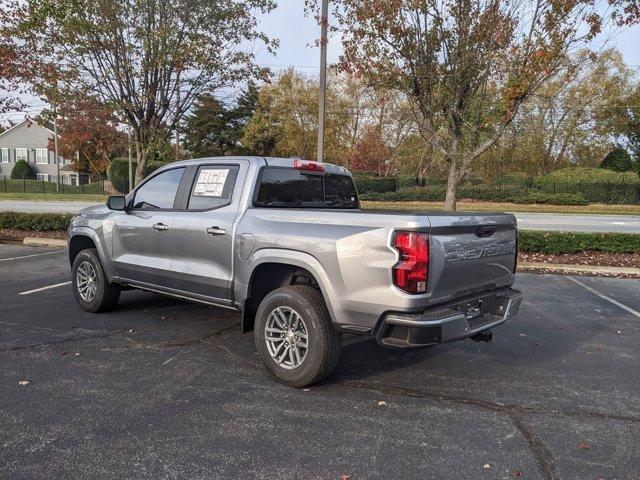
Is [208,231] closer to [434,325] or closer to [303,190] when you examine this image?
[303,190]

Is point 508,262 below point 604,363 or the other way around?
the other way around

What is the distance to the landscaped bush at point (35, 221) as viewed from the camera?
13.5 m

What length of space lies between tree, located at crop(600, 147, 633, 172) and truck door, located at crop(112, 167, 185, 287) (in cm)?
3975

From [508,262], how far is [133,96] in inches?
374

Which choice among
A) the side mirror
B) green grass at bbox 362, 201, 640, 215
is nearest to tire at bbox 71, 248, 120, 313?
the side mirror

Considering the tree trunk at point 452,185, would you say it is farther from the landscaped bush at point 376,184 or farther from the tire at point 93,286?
the landscaped bush at point 376,184

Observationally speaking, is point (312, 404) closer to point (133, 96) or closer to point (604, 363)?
point (604, 363)

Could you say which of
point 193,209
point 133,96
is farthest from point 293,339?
point 133,96

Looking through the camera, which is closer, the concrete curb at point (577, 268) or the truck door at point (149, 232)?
the truck door at point (149, 232)

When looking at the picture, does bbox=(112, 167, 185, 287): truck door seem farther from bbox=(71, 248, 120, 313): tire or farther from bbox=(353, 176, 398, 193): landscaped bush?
bbox=(353, 176, 398, 193): landscaped bush

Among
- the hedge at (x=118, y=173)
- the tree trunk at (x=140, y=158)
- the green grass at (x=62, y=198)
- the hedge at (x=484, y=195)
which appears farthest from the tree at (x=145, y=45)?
the hedge at (x=118, y=173)

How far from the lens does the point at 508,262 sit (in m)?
4.27

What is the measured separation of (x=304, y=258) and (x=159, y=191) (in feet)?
7.28

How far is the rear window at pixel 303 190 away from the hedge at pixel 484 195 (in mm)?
26718
